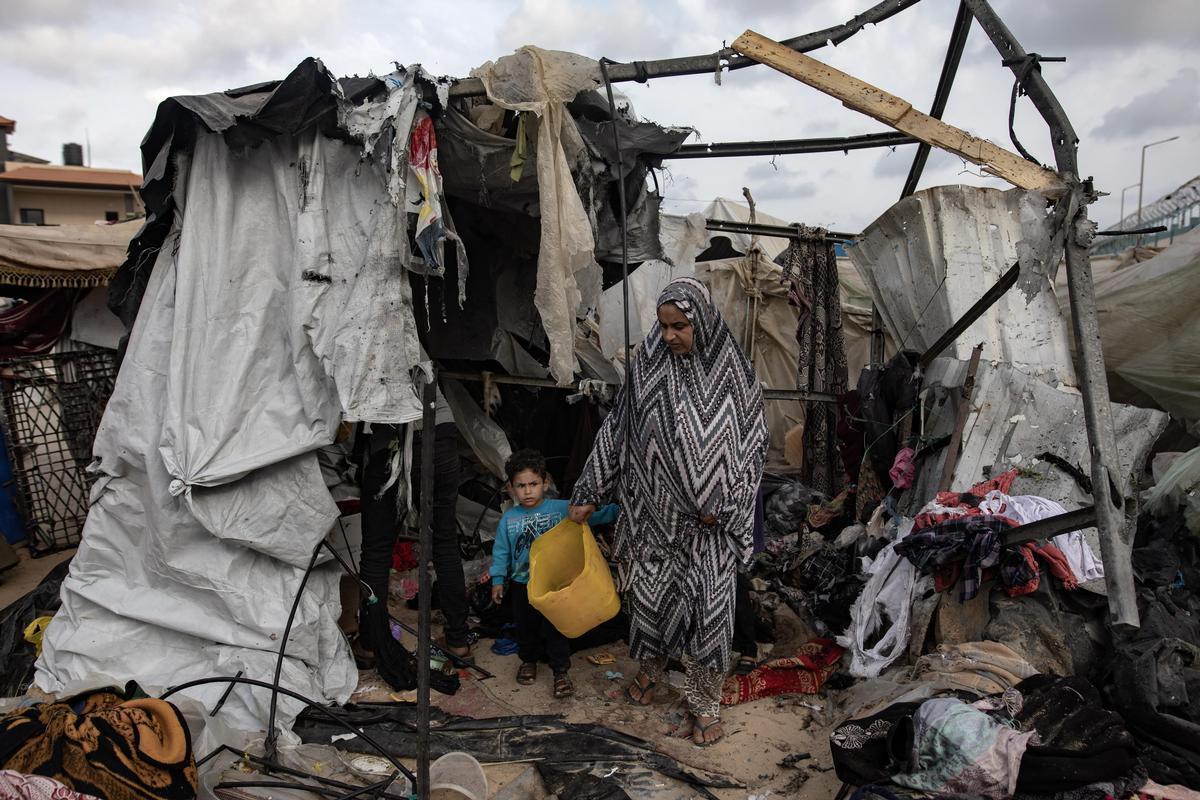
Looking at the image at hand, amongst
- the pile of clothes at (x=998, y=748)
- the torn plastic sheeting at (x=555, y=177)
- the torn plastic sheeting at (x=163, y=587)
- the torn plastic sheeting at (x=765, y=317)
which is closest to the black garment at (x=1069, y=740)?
the pile of clothes at (x=998, y=748)

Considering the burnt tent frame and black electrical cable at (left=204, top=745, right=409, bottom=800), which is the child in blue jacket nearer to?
the burnt tent frame

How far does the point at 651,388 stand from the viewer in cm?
322

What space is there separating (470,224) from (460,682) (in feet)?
8.60

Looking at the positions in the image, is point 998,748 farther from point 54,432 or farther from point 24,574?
point 54,432

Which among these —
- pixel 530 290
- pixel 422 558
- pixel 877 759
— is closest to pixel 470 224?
pixel 530 290

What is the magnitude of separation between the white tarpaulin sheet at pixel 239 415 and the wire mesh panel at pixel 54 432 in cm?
278

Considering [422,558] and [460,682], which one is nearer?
[422,558]

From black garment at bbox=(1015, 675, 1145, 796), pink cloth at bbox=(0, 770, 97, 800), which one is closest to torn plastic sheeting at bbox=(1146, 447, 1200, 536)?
black garment at bbox=(1015, 675, 1145, 796)

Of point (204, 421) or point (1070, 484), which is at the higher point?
point (204, 421)

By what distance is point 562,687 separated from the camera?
11.5 ft

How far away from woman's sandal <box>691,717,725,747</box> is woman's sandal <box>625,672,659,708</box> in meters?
0.31

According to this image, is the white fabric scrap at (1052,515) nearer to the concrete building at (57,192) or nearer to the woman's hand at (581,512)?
the woman's hand at (581,512)

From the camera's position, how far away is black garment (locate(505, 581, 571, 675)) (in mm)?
3568

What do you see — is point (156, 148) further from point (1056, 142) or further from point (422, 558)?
point (1056, 142)
